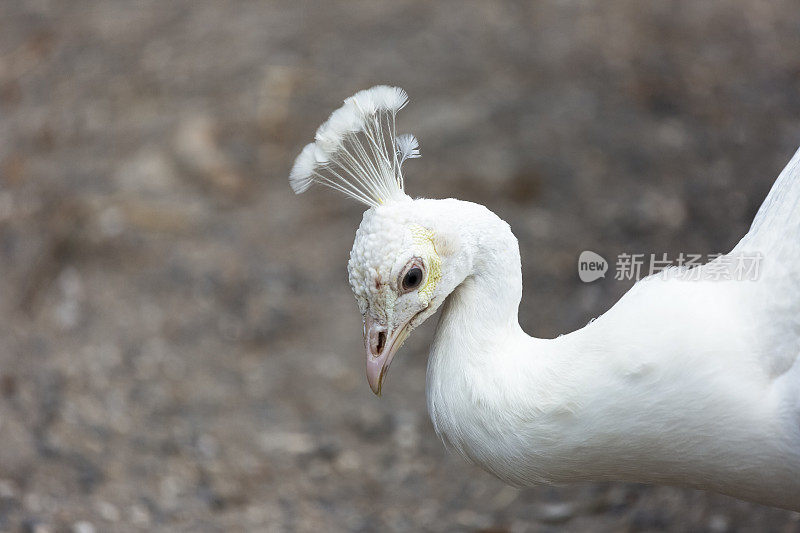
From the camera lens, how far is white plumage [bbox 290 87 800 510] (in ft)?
6.32

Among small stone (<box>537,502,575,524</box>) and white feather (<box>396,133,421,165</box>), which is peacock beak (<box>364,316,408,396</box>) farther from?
small stone (<box>537,502,575,524</box>)

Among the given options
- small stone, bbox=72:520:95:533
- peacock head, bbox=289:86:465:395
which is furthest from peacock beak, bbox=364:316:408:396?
small stone, bbox=72:520:95:533

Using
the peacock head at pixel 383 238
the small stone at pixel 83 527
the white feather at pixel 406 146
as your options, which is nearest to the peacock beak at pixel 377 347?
the peacock head at pixel 383 238

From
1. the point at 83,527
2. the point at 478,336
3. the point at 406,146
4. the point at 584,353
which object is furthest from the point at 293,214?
the point at 584,353

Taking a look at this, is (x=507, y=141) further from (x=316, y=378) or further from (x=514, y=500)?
(x=514, y=500)

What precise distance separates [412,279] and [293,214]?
3.26 metres

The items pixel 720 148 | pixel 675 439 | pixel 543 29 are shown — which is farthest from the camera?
pixel 543 29

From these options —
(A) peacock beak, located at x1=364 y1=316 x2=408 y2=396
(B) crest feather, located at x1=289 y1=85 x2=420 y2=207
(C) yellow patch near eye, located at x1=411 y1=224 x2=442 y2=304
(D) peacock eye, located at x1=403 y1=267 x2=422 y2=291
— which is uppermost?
(B) crest feather, located at x1=289 y1=85 x2=420 y2=207

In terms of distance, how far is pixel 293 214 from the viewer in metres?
5.15

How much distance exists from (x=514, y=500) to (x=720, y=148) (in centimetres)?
261

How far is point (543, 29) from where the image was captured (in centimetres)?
571

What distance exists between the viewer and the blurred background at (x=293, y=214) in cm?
372

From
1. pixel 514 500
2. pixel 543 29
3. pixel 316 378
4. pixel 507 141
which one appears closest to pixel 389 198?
pixel 514 500

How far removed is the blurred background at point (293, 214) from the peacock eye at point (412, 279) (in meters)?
1.91
